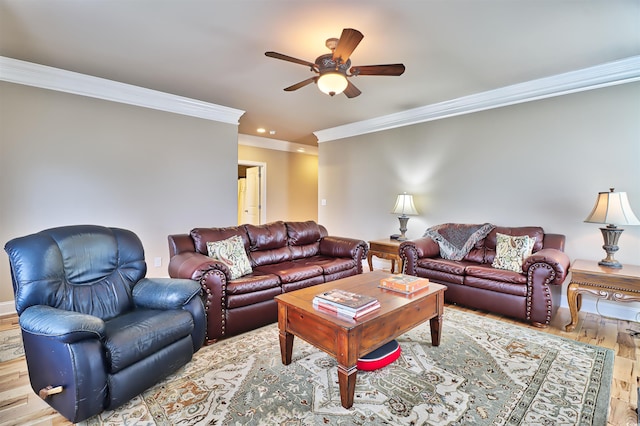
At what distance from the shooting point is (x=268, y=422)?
1622 millimetres

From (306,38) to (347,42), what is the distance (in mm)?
661

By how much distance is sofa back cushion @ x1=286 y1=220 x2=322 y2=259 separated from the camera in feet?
12.7

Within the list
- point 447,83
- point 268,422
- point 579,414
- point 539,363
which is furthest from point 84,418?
point 447,83

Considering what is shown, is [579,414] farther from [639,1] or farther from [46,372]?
[46,372]

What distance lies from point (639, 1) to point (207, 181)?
4815 millimetres

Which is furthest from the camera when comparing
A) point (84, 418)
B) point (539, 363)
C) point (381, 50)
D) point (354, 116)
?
point (354, 116)

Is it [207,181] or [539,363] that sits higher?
[207,181]

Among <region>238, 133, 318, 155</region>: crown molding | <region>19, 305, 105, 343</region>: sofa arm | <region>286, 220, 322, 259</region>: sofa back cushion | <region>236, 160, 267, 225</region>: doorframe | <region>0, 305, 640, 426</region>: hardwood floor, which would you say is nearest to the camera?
<region>19, 305, 105, 343</region>: sofa arm

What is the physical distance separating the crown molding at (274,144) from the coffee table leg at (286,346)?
4.99 meters

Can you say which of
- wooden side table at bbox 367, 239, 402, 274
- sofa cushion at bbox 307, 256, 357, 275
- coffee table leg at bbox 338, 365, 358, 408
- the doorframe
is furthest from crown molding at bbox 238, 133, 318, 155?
coffee table leg at bbox 338, 365, 358, 408

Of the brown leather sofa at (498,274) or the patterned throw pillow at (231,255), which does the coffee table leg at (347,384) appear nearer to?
the patterned throw pillow at (231,255)

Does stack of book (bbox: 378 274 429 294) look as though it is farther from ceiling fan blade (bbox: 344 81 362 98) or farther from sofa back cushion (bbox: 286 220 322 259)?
ceiling fan blade (bbox: 344 81 362 98)

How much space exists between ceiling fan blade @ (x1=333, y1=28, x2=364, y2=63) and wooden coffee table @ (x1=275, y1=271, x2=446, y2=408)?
5.95 ft

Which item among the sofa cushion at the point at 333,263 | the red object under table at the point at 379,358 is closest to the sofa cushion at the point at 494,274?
the sofa cushion at the point at 333,263
